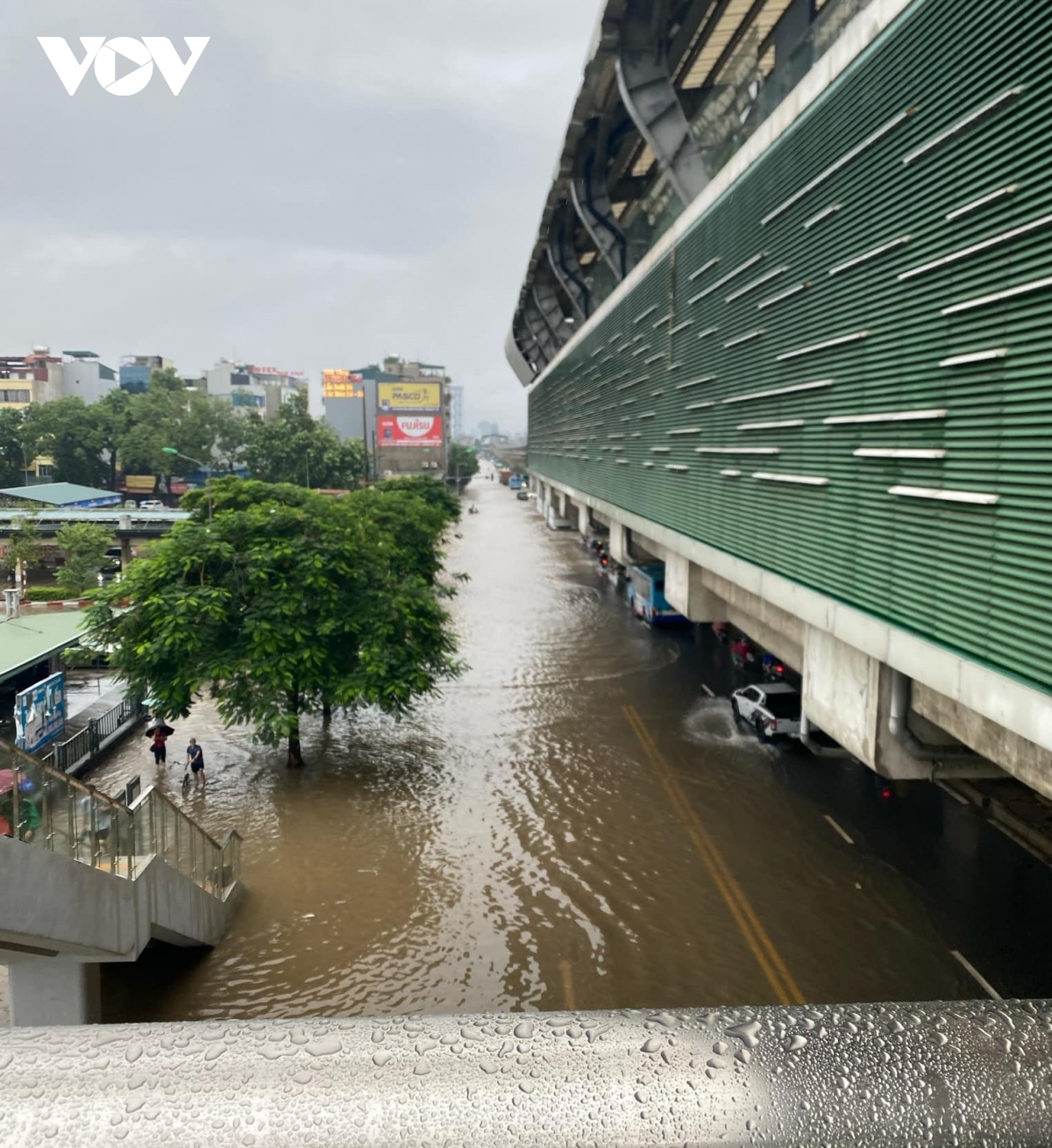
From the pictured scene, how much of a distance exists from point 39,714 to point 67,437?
4873cm

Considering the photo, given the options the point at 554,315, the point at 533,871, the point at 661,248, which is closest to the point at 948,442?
the point at 533,871

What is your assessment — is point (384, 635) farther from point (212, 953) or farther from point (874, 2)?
point (874, 2)

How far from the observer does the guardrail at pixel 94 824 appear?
6152 mm

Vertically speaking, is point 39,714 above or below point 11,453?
below

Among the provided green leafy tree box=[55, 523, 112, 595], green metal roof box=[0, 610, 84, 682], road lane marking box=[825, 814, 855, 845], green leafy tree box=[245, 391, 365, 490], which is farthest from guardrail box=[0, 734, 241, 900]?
green leafy tree box=[245, 391, 365, 490]

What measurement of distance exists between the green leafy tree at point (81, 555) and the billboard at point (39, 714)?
56.7 ft

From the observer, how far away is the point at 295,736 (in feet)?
47.2

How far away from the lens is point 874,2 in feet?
24.0

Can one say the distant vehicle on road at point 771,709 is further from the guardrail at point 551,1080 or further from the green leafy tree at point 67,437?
the green leafy tree at point 67,437

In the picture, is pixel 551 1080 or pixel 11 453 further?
pixel 11 453

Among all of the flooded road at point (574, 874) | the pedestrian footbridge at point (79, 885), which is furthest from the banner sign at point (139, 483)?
the pedestrian footbridge at point (79, 885)

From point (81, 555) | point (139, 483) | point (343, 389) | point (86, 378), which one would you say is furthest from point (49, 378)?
point (81, 555)

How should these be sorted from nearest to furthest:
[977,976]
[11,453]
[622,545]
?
[977,976], [622,545], [11,453]

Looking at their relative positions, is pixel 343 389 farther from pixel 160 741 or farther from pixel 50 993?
pixel 50 993
